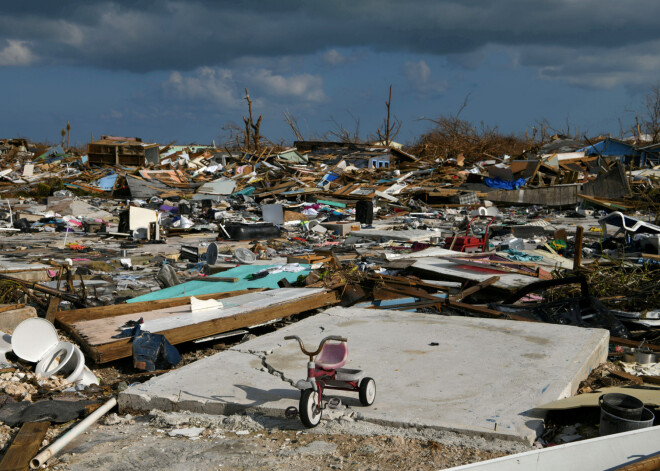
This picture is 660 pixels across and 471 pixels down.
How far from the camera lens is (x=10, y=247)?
11859 mm

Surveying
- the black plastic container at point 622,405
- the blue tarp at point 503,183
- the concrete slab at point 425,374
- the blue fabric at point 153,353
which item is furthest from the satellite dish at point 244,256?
the blue tarp at point 503,183

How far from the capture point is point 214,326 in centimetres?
547

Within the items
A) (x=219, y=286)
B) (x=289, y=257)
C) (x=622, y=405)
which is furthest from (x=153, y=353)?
(x=289, y=257)

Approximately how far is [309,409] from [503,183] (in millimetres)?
18072

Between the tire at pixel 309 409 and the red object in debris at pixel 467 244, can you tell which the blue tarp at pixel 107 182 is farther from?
the tire at pixel 309 409

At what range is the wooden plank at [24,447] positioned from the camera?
3059mm

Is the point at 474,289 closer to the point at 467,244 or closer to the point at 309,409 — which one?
the point at 467,244

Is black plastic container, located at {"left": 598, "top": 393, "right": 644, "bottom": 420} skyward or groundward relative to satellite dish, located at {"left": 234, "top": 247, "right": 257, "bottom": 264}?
skyward

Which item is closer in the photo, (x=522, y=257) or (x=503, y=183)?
(x=522, y=257)

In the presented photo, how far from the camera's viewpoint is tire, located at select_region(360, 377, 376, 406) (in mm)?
3414

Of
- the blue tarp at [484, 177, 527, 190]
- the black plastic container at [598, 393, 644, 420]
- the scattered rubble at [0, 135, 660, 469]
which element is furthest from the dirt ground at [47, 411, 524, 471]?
the blue tarp at [484, 177, 527, 190]

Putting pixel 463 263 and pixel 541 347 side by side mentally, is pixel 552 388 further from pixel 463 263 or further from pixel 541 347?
pixel 463 263

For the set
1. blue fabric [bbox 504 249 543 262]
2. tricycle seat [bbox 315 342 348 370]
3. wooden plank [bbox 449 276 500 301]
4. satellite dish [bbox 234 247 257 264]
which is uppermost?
tricycle seat [bbox 315 342 348 370]

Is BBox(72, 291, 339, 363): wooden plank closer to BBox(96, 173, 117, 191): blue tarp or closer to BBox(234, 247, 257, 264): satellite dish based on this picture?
BBox(234, 247, 257, 264): satellite dish
